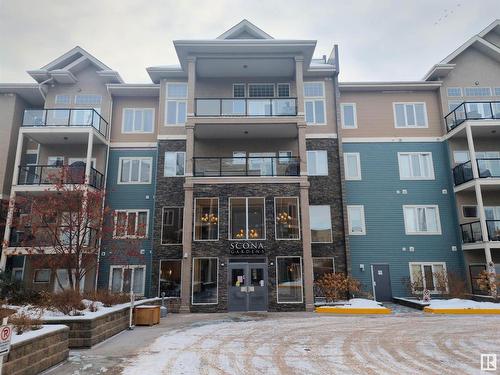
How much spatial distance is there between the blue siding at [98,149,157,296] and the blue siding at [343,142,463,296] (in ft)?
36.5

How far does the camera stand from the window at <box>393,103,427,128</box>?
70.0 ft

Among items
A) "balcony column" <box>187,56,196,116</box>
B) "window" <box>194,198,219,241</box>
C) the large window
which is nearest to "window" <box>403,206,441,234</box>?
the large window

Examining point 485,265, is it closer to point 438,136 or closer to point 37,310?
point 438,136

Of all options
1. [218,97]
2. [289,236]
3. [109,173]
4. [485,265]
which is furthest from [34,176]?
[485,265]

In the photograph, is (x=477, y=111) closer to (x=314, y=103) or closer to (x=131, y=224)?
(x=314, y=103)

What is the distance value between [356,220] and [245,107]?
8.72 meters

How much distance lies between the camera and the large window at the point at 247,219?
17438 millimetres

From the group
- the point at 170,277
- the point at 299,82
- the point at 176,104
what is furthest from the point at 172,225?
the point at 299,82

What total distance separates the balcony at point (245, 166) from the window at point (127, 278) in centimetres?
620

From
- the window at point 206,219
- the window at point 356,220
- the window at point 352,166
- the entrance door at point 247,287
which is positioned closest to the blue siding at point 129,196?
the window at point 206,219

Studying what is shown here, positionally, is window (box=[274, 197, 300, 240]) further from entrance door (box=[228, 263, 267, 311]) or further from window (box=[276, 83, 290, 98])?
window (box=[276, 83, 290, 98])

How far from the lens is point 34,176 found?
1934 cm

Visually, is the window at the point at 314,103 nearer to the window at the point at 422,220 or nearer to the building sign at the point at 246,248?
the window at the point at 422,220

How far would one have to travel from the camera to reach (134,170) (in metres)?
20.9
